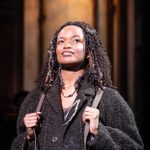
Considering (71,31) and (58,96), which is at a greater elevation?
(71,31)

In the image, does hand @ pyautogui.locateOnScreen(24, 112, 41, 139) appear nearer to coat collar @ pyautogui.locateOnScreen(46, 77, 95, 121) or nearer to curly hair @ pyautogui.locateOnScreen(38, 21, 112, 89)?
coat collar @ pyautogui.locateOnScreen(46, 77, 95, 121)

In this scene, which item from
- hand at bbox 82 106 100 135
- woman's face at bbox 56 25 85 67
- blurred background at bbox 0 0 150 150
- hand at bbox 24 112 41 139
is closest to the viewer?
hand at bbox 82 106 100 135

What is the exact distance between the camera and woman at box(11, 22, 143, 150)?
389 cm

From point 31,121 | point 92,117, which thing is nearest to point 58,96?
point 31,121

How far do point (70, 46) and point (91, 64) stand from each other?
0.19 metres

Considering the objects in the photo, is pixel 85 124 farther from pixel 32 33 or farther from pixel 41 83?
pixel 32 33

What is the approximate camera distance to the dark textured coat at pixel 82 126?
387cm

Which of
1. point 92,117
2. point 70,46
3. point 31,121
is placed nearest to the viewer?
point 92,117

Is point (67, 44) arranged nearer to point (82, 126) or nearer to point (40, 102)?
point (40, 102)

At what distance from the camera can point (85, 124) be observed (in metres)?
3.83

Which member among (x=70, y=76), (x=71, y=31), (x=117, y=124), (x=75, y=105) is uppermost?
(x=71, y=31)

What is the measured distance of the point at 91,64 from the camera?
4.11m

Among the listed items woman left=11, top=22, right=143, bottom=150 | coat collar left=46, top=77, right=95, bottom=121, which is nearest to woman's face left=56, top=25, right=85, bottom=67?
woman left=11, top=22, right=143, bottom=150

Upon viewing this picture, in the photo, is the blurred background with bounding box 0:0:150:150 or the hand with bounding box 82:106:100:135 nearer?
the hand with bounding box 82:106:100:135
